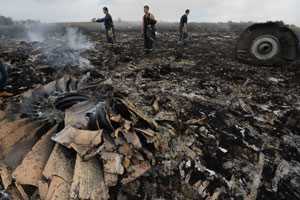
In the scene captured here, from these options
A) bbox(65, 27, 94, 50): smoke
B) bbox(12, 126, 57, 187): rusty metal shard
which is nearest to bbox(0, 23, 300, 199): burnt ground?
bbox(12, 126, 57, 187): rusty metal shard

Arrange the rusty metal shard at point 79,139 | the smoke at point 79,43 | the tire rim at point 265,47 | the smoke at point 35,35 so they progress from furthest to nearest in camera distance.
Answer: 1. the smoke at point 35,35
2. the smoke at point 79,43
3. the tire rim at point 265,47
4. the rusty metal shard at point 79,139

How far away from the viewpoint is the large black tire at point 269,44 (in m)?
5.61

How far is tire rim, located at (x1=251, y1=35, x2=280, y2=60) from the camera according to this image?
230 inches

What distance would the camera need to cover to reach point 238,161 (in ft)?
7.81

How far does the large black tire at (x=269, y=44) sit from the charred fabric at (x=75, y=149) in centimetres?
637

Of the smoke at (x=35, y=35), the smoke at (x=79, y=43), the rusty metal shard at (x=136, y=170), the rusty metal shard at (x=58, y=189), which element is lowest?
the rusty metal shard at (x=136, y=170)

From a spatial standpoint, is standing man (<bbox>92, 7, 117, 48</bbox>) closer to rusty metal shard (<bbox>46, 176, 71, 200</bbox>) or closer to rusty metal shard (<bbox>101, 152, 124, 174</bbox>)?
rusty metal shard (<bbox>101, 152, 124, 174</bbox>)

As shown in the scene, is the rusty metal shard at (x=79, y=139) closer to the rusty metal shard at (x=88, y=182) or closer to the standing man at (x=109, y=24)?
the rusty metal shard at (x=88, y=182)

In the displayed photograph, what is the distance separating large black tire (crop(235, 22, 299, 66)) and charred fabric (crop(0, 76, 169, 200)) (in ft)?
20.9

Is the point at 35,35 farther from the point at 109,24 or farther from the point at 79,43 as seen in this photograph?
the point at 109,24

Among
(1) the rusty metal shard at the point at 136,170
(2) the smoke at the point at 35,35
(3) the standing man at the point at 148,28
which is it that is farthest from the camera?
(2) the smoke at the point at 35,35

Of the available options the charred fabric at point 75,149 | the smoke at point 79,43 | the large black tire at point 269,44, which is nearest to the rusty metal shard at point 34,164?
the charred fabric at point 75,149

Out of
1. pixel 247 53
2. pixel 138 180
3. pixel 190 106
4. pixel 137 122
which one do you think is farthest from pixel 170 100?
pixel 247 53

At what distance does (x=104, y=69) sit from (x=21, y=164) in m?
4.77
